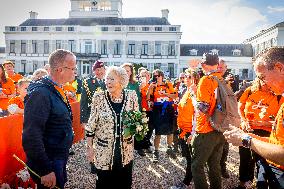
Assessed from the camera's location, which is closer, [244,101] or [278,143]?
[278,143]

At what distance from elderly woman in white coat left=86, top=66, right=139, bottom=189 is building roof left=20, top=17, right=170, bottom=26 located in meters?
49.4

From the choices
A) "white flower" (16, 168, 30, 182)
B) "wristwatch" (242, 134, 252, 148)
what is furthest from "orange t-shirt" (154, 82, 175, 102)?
"wristwatch" (242, 134, 252, 148)

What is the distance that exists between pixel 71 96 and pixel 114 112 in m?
5.07

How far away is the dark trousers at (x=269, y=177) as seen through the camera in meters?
2.30

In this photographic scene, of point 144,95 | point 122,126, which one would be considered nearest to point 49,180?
point 122,126

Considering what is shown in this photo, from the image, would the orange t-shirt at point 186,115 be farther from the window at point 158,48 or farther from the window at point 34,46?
the window at point 34,46

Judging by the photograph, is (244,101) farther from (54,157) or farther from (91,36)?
(91,36)

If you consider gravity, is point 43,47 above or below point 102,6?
below

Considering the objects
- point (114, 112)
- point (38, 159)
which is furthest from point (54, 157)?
point (114, 112)

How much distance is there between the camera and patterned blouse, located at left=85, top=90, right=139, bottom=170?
3.66m

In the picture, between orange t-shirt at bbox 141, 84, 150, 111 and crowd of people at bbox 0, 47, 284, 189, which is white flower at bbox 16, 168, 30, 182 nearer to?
crowd of people at bbox 0, 47, 284, 189

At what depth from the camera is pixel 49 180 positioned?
2867 millimetres

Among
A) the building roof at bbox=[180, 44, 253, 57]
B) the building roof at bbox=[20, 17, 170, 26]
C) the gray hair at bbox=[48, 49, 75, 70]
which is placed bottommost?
the gray hair at bbox=[48, 49, 75, 70]

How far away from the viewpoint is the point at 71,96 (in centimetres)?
849
